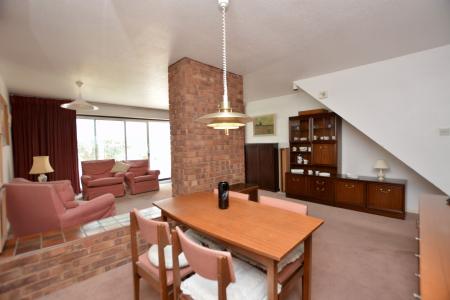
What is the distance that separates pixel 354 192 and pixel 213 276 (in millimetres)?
3574

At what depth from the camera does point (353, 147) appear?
403 cm

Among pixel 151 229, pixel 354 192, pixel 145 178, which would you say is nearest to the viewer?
pixel 151 229

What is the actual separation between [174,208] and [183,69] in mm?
1914

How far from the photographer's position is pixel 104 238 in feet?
6.77

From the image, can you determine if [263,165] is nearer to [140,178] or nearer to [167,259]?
[140,178]

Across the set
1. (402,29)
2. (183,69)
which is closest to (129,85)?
(183,69)

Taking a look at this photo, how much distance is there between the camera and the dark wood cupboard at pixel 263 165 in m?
5.07

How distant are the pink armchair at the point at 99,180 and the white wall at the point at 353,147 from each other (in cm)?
383

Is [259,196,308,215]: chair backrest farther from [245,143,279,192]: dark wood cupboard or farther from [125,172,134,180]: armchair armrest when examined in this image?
[125,172,134,180]: armchair armrest

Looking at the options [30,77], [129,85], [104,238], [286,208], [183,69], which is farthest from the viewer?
[129,85]

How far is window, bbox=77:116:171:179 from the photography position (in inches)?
215

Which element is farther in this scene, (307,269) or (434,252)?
(307,269)

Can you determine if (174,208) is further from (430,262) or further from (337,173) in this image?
(337,173)

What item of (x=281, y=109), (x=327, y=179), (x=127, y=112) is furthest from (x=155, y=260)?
(x=127, y=112)
